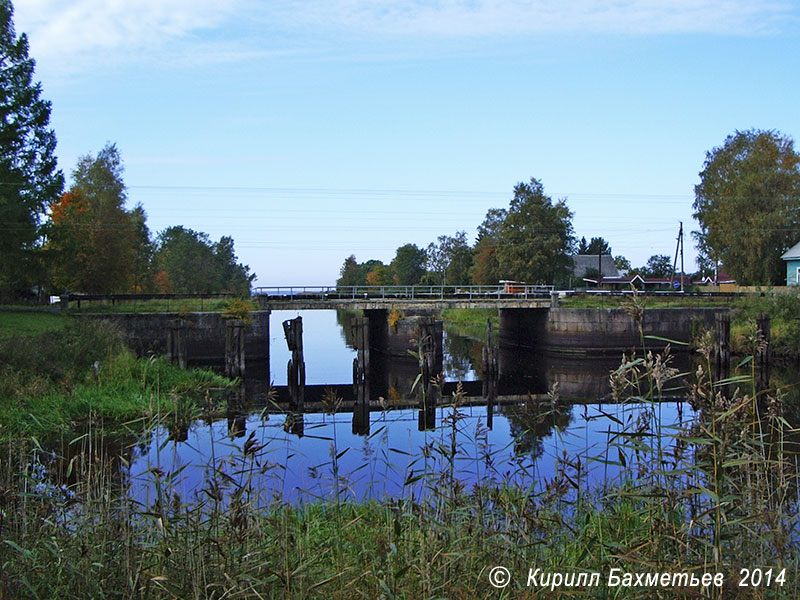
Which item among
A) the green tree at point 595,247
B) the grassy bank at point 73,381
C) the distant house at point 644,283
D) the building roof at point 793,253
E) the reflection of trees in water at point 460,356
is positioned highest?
the green tree at point 595,247

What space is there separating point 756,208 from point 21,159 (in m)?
42.3

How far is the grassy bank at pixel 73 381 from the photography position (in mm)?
13281

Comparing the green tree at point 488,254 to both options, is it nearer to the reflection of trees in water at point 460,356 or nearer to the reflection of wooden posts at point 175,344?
the reflection of trees in water at point 460,356

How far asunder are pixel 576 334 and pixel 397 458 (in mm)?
24099

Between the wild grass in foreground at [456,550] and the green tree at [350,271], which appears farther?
the green tree at [350,271]

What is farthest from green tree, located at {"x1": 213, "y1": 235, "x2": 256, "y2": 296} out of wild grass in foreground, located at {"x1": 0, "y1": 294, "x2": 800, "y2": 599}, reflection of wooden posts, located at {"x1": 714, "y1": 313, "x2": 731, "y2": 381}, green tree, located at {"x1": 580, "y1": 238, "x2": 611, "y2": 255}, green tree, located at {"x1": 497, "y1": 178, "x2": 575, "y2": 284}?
wild grass in foreground, located at {"x1": 0, "y1": 294, "x2": 800, "y2": 599}

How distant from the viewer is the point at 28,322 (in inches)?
1000

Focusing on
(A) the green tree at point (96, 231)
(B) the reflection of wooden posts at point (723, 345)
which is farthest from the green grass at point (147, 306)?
(B) the reflection of wooden posts at point (723, 345)

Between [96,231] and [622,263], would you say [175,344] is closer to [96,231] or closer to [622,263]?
[96,231]

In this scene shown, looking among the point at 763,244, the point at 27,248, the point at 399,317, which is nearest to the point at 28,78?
the point at 27,248

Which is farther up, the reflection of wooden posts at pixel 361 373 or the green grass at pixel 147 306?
the green grass at pixel 147 306

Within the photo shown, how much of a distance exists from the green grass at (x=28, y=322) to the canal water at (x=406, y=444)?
719 cm

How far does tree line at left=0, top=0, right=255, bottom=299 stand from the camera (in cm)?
2867

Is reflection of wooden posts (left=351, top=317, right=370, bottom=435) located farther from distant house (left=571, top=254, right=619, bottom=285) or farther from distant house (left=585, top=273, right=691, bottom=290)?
distant house (left=571, top=254, right=619, bottom=285)
